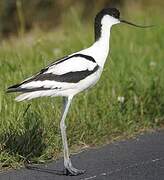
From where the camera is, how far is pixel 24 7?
1519 centimetres

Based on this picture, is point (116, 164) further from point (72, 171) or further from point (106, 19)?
point (106, 19)

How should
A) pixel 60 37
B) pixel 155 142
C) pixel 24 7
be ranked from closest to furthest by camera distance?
pixel 155 142 < pixel 60 37 < pixel 24 7

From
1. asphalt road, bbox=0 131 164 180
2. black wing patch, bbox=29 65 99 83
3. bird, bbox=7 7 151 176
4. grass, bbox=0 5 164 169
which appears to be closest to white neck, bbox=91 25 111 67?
bird, bbox=7 7 151 176

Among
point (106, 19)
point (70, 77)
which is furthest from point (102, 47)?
point (70, 77)

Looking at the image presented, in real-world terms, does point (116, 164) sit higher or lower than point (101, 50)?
lower

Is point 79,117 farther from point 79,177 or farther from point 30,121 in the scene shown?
point 79,177

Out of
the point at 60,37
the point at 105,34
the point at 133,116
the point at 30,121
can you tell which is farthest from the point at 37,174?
the point at 60,37

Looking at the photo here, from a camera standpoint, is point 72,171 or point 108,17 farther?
point 108,17

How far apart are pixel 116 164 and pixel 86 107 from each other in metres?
1.41

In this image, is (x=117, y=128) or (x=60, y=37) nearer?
(x=117, y=128)

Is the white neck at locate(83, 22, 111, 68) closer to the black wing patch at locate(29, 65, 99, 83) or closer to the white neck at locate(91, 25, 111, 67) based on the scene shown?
the white neck at locate(91, 25, 111, 67)

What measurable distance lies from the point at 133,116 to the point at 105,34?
1.72 m

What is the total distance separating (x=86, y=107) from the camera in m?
8.01

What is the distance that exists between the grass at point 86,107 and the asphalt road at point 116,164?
24 cm
